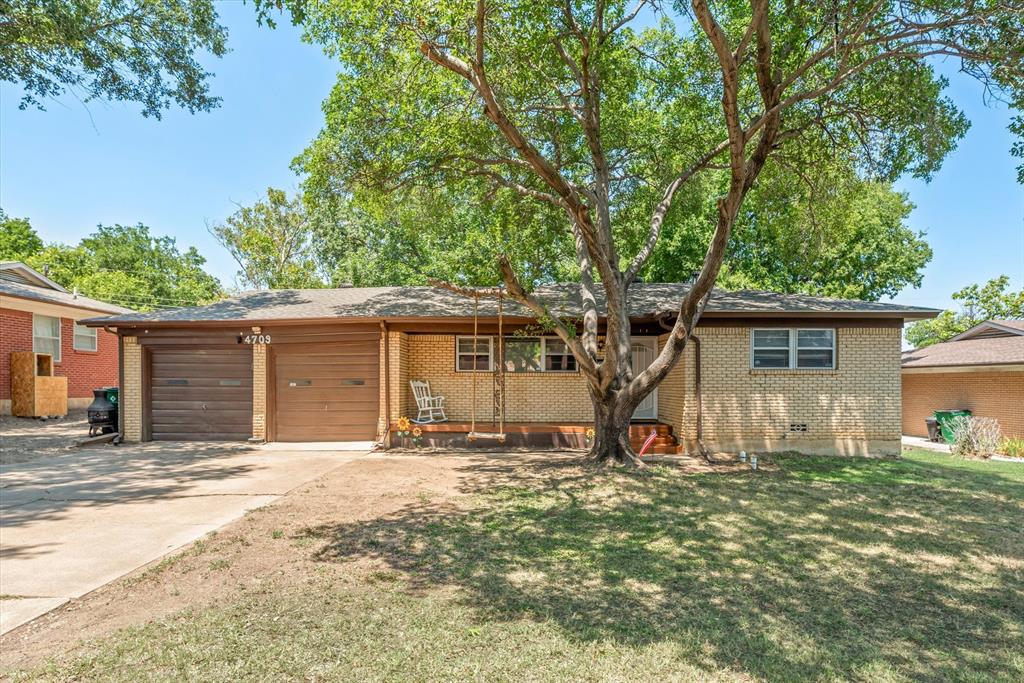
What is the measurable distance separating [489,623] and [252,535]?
10.3 feet

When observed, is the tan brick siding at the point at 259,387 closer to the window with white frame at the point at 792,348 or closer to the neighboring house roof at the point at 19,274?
the window with white frame at the point at 792,348

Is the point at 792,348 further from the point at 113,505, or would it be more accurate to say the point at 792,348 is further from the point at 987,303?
the point at 987,303

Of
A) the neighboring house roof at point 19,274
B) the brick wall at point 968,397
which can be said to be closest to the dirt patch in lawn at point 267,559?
the brick wall at point 968,397

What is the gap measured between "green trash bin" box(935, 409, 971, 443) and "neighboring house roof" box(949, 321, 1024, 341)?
4318mm

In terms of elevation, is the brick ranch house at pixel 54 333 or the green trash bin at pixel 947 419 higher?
the brick ranch house at pixel 54 333

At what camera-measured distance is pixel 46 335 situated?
17875mm

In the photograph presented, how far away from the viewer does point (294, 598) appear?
12.9ft

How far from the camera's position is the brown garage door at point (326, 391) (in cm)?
1235

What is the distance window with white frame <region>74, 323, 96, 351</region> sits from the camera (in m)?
19.1

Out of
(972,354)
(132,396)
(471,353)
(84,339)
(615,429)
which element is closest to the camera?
(615,429)

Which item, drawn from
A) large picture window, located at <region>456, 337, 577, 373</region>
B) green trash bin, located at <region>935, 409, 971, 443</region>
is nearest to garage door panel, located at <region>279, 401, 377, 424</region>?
large picture window, located at <region>456, 337, 577, 373</region>

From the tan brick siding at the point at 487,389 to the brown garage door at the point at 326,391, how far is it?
0.91m

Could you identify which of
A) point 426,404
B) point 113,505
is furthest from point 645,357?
point 113,505

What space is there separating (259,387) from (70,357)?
11.7 meters
